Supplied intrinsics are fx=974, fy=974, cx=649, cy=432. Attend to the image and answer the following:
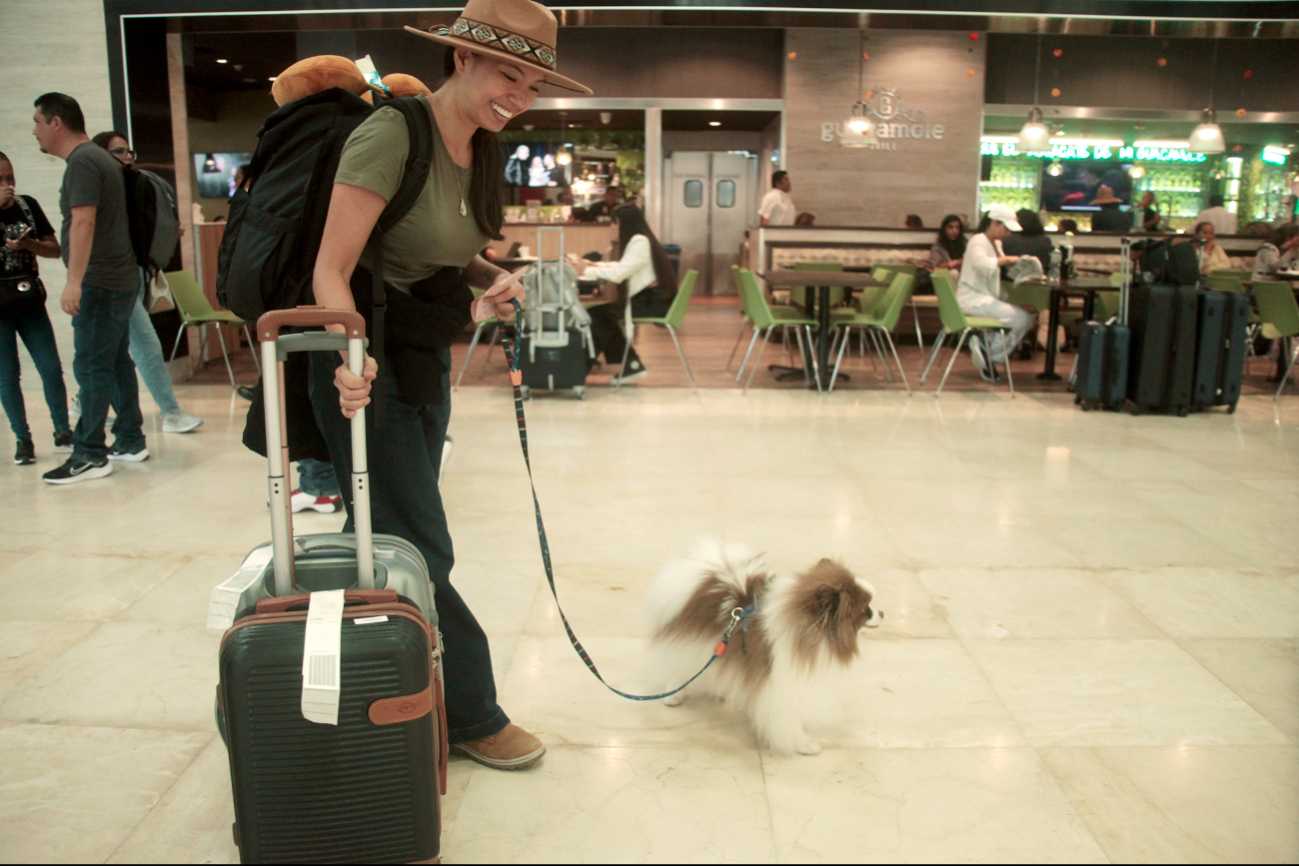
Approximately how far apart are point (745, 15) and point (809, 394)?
282 cm

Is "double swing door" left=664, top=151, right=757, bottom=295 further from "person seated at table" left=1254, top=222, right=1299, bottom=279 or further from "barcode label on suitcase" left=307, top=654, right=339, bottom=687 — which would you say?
"barcode label on suitcase" left=307, top=654, right=339, bottom=687

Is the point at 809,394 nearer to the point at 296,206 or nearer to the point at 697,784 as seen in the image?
the point at 697,784

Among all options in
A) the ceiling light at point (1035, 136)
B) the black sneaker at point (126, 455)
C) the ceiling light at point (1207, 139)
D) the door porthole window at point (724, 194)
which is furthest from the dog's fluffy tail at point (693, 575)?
the door porthole window at point (724, 194)

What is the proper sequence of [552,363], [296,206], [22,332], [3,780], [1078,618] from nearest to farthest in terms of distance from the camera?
[296,206]
[3,780]
[1078,618]
[22,332]
[552,363]

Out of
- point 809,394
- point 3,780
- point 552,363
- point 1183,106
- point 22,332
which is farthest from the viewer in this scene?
point 1183,106

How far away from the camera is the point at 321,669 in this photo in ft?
4.34

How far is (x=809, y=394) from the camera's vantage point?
22.2 feet

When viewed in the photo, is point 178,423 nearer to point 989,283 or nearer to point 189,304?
point 189,304

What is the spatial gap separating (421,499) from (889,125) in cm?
1119

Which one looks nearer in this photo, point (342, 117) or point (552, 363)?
point (342, 117)

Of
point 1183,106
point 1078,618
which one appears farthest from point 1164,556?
point 1183,106

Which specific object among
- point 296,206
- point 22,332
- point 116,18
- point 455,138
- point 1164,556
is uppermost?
point 116,18

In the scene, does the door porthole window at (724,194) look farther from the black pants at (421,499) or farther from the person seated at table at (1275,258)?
the black pants at (421,499)

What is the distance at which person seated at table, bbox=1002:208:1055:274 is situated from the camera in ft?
26.1
